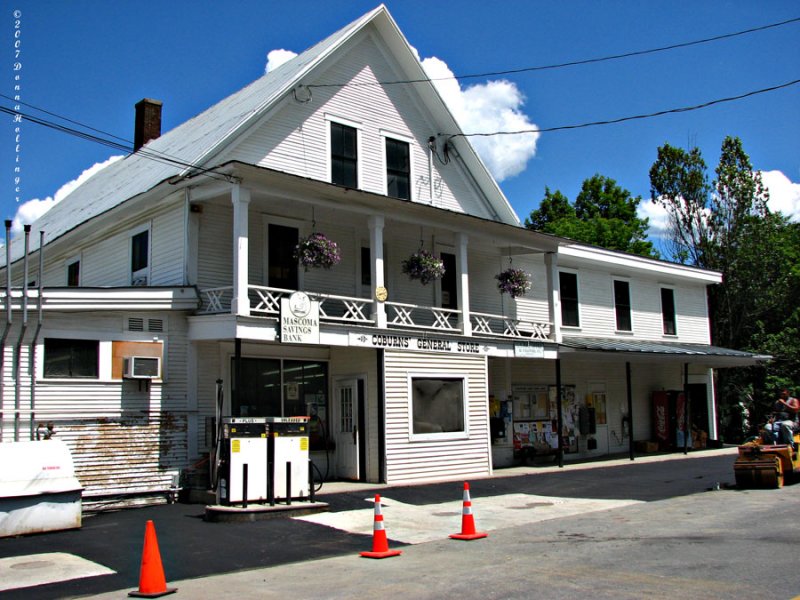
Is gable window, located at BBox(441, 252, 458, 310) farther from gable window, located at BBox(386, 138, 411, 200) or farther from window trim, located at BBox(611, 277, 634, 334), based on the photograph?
window trim, located at BBox(611, 277, 634, 334)

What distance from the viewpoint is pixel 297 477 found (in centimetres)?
1388

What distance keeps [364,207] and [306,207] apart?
5.51ft

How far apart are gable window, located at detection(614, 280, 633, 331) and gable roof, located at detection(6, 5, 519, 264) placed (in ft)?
18.3

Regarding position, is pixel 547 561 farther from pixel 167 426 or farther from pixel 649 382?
pixel 649 382

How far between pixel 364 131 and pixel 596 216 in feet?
101

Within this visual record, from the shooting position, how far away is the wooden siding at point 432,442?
57.5 feet

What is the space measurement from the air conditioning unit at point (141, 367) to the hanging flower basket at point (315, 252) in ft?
12.0

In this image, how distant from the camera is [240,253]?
15273 mm

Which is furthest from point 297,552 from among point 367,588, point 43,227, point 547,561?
point 43,227

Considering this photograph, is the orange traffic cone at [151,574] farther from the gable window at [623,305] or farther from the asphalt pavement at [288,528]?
the gable window at [623,305]

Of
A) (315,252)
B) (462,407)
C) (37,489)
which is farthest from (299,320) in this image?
(37,489)

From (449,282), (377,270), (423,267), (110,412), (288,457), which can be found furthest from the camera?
(449,282)

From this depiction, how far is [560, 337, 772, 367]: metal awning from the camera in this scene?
22.4 meters

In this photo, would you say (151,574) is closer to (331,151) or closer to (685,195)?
(331,151)
